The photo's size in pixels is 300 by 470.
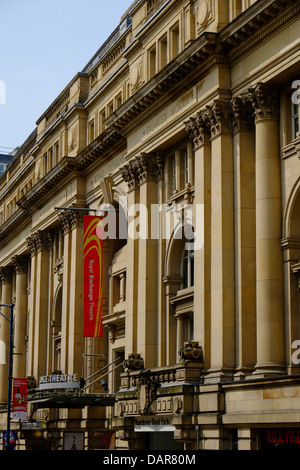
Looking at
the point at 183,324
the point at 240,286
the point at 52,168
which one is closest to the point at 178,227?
the point at 183,324

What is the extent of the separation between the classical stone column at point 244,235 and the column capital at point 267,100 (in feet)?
3.72

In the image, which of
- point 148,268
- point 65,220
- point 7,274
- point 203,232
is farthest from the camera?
point 7,274

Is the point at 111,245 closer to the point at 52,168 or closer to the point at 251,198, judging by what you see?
the point at 52,168

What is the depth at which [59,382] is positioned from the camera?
166 feet

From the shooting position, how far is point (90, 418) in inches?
2058

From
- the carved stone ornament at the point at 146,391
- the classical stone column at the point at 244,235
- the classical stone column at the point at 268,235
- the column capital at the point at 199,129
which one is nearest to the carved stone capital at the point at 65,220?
the carved stone ornament at the point at 146,391

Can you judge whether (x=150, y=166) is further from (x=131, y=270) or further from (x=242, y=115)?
(x=242, y=115)

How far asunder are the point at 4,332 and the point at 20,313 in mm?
5502

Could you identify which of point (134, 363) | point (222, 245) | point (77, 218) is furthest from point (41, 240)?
point (222, 245)

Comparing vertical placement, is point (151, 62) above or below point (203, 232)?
above

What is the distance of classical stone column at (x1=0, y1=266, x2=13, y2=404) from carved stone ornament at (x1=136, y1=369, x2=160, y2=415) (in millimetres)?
35953

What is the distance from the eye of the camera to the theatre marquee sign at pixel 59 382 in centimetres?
4953

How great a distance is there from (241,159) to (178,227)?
21.1ft

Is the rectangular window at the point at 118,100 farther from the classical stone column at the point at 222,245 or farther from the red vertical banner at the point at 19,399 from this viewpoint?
the red vertical banner at the point at 19,399
